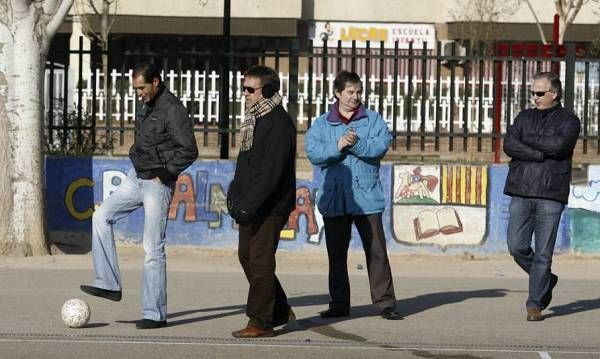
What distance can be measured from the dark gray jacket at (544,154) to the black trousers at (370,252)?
1067 millimetres

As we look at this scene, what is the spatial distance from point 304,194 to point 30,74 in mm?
3244

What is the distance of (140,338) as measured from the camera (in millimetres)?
9125

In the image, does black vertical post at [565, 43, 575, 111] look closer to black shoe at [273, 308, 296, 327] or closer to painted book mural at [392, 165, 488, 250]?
painted book mural at [392, 165, 488, 250]

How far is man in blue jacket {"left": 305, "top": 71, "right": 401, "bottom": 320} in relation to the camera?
992 cm

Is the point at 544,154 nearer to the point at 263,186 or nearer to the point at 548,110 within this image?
the point at 548,110

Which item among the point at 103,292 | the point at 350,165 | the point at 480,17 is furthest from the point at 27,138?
the point at 480,17

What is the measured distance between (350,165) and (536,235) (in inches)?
58.9

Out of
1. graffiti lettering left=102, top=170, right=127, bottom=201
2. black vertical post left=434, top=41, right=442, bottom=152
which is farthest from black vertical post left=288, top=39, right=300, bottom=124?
graffiti lettering left=102, top=170, right=127, bottom=201

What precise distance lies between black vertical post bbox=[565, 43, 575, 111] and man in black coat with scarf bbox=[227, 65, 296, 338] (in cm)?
639

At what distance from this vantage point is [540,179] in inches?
392

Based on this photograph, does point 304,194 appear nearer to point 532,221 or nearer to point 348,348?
point 532,221

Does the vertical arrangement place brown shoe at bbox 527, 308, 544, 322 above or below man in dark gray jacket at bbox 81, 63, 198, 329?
below

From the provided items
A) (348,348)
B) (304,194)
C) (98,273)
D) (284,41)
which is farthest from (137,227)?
(284,41)

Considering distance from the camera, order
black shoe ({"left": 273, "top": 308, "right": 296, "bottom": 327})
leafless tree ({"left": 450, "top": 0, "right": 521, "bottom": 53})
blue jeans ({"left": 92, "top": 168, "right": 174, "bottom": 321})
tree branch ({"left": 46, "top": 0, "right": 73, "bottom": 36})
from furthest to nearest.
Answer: leafless tree ({"left": 450, "top": 0, "right": 521, "bottom": 53})
tree branch ({"left": 46, "top": 0, "right": 73, "bottom": 36})
black shoe ({"left": 273, "top": 308, "right": 296, "bottom": 327})
blue jeans ({"left": 92, "top": 168, "right": 174, "bottom": 321})
